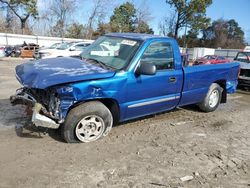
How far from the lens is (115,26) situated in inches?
1844

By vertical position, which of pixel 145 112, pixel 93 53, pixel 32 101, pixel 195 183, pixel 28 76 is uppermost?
pixel 93 53

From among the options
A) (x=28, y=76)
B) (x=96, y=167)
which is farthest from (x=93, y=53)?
(x=96, y=167)

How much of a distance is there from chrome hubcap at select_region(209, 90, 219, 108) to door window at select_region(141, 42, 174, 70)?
190 cm

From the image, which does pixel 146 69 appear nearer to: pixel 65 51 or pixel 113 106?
pixel 113 106

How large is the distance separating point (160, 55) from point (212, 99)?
233cm

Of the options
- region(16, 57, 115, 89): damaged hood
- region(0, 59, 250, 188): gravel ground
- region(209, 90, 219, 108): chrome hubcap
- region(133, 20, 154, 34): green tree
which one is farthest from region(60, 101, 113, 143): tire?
region(133, 20, 154, 34): green tree

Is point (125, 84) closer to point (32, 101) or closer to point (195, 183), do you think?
point (32, 101)

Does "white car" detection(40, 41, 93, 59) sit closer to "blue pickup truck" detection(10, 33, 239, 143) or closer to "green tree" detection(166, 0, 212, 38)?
"blue pickup truck" detection(10, 33, 239, 143)

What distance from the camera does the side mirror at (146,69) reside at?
4559 millimetres

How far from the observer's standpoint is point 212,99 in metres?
6.75

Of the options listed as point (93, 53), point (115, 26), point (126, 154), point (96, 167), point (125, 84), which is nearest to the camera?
point (96, 167)

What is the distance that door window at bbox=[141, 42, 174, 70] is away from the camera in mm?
4938

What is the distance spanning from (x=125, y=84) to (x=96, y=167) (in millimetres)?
1499

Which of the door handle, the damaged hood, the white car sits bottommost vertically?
the door handle
